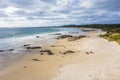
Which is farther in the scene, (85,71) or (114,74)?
(85,71)

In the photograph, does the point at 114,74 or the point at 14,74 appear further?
the point at 14,74

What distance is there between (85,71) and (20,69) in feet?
16.2

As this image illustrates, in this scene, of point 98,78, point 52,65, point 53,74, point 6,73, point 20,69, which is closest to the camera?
point 98,78

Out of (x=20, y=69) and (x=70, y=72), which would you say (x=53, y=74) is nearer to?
(x=70, y=72)

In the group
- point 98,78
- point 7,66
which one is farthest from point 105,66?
point 7,66

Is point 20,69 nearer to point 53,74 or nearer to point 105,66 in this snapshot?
point 53,74

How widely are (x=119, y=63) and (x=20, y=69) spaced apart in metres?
7.36

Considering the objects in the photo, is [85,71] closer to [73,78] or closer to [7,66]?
[73,78]

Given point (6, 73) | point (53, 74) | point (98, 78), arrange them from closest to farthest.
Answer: point (98, 78) → point (53, 74) → point (6, 73)

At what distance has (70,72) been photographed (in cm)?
1293

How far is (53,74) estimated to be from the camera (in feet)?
42.3

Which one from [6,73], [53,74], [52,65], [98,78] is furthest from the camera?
[52,65]

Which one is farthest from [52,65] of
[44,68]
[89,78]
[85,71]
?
[89,78]

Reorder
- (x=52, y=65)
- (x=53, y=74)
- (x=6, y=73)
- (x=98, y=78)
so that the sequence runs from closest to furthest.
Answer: (x=98, y=78) → (x=53, y=74) → (x=6, y=73) → (x=52, y=65)
